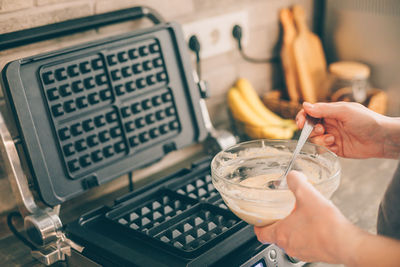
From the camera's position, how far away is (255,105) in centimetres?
169

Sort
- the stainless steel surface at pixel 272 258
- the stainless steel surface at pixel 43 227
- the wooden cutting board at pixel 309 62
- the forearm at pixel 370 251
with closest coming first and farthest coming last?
the forearm at pixel 370 251 → the stainless steel surface at pixel 272 258 → the stainless steel surface at pixel 43 227 → the wooden cutting board at pixel 309 62

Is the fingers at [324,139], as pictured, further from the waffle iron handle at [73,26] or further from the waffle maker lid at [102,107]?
the waffle iron handle at [73,26]

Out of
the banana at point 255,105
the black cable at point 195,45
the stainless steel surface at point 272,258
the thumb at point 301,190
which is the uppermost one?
the black cable at point 195,45

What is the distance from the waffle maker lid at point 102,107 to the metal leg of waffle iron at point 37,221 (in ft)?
0.15

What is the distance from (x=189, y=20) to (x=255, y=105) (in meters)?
0.42

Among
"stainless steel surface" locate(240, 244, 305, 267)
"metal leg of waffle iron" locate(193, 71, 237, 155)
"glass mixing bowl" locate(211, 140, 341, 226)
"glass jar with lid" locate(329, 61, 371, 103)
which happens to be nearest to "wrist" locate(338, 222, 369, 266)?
"glass mixing bowl" locate(211, 140, 341, 226)

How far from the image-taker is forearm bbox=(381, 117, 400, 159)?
3.18 ft

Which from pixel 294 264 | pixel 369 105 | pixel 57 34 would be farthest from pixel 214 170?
pixel 369 105

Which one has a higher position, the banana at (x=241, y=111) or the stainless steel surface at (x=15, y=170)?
the stainless steel surface at (x=15, y=170)

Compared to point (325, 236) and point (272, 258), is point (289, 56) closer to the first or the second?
point (272, 258)

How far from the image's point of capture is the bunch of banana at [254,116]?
154cm

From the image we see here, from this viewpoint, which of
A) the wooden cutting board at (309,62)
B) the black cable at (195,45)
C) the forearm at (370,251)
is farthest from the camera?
the wooden cutting board at (309,62)

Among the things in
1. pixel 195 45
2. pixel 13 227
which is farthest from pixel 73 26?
pixel 13 227

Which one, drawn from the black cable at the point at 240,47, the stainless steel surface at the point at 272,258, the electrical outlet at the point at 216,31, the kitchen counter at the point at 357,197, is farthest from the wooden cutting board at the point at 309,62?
the stainless steel surface at the point at 272,258
